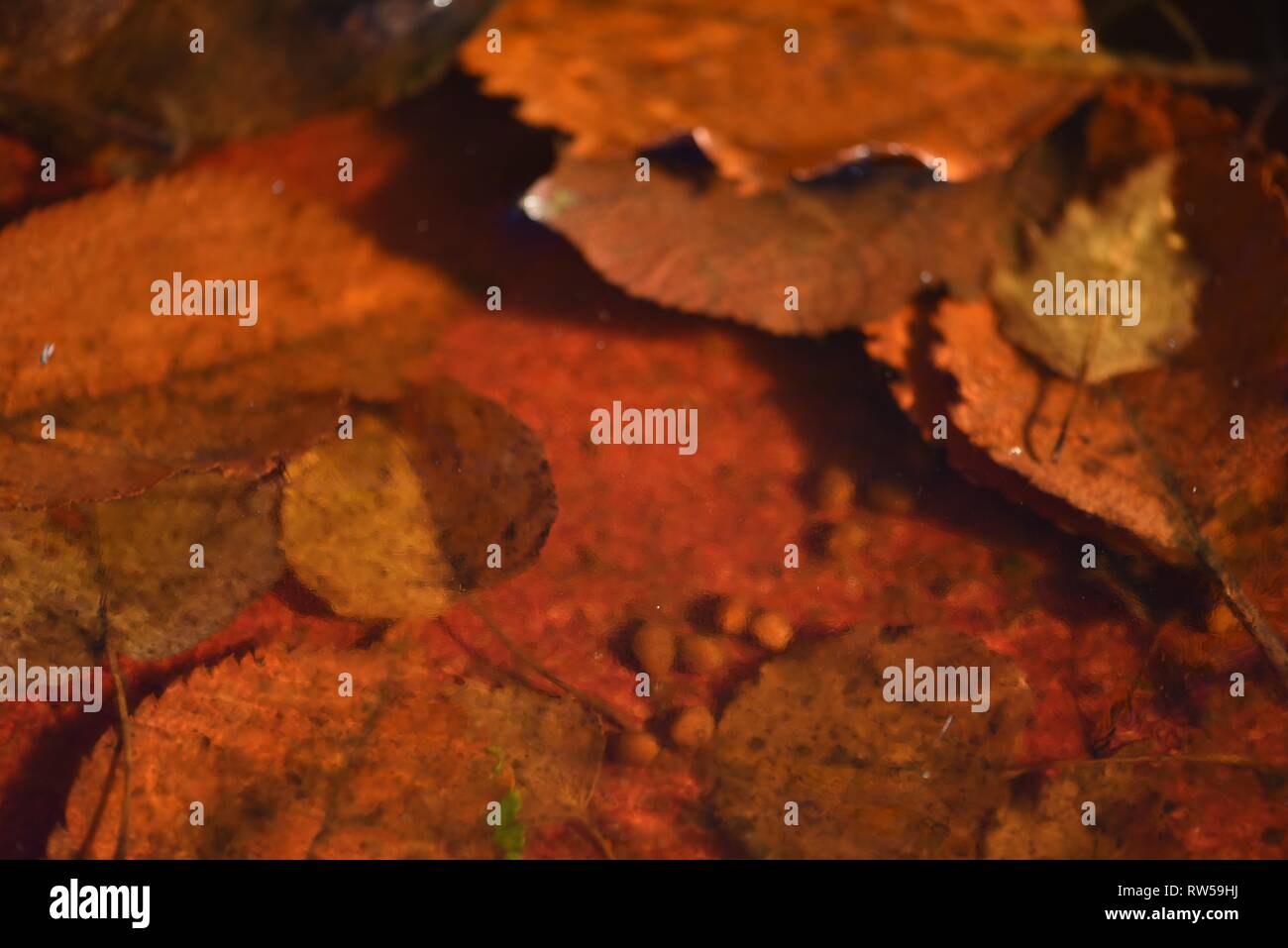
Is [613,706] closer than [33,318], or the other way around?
[33,318]

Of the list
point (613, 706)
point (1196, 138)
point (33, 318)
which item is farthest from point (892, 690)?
point (33, 318)

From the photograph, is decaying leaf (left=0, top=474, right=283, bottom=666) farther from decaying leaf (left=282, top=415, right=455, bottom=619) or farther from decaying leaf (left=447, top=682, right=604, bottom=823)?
decaying leaf (left=447, top=682, right=604, bottom=823)

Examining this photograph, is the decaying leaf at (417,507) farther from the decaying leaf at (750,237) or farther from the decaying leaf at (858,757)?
the decaying leaf at (858,757)

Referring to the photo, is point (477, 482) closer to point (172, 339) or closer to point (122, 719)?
point (172, 339)
